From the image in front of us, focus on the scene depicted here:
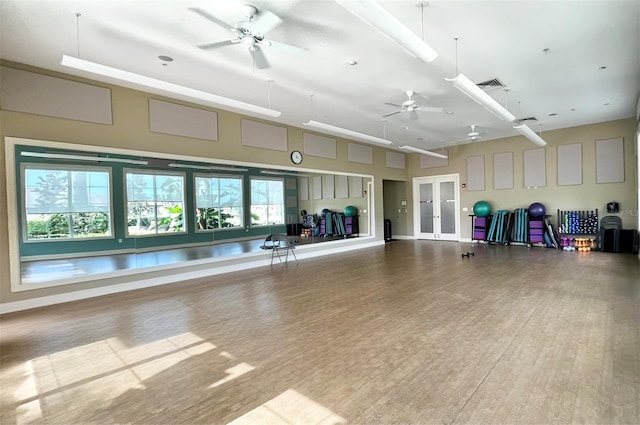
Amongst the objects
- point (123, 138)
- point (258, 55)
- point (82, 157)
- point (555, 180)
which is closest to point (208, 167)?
point (123, 138)

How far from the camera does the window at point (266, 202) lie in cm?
841

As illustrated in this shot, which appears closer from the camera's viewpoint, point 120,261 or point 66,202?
point 66,202

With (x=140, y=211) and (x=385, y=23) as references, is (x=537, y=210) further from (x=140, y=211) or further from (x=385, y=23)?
(x=140, y=211)

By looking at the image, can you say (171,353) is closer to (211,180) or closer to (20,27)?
(20,27)

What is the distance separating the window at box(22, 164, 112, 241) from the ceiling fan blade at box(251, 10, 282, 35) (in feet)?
13.8

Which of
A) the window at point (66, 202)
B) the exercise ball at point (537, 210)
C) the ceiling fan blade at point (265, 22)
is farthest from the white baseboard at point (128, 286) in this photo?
the exercise ball at point (537, 210)

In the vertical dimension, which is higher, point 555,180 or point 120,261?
point 555,180

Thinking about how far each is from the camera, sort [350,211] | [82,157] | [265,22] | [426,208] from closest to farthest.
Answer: [265,22] → [82,157] → [350,211] → [426,208]

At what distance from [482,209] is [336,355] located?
9.30 metres

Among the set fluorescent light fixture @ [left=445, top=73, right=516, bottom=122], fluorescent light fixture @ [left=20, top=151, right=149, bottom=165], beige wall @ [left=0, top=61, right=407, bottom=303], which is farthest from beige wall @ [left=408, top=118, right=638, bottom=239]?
fluorescent light fixture @ [left=20, top=151, right=149, bottom=165]

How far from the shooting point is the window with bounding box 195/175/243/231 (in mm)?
7789

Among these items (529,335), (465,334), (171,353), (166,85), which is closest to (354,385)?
(465,334)

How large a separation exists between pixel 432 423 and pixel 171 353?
93.9 inches

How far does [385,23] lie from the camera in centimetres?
275
